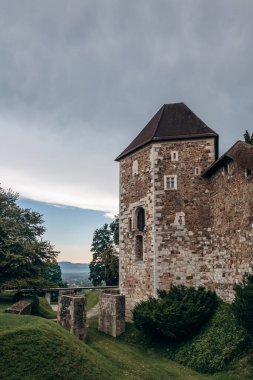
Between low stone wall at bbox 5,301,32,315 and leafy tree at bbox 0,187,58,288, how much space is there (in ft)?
6.87

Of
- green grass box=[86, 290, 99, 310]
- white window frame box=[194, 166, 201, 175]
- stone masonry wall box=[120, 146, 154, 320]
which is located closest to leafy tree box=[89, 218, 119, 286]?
green grass box=[86, 290, 99, 310]

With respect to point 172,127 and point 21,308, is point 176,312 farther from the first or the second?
point 172,127

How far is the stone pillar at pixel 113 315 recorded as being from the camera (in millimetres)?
22562

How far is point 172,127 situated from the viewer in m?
25.1

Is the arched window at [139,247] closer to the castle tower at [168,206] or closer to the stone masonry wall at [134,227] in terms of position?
the castle tower at [168,206]

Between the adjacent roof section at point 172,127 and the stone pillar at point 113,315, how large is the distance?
978 centimetres

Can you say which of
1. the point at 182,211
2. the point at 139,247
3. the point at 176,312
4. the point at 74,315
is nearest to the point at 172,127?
the point at 182,211

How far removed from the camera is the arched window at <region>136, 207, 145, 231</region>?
83.0ft

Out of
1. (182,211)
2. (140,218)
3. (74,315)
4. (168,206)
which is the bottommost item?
(74,315)

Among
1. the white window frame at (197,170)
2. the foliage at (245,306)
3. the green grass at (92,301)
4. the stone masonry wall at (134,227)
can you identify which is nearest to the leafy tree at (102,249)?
the green grass at (92,301)

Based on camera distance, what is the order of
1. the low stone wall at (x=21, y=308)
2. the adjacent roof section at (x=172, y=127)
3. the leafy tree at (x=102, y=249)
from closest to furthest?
the low stone wall at (x=21, y=308) < the adjacent roof section at (x=172, y=127) < the leafy tree at (x=102, y=249)

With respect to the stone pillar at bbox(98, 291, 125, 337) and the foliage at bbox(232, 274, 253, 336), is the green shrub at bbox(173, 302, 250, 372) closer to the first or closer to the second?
the foliage at bbox(232, 274, 253, 336)

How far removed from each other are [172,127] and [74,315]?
12811mm

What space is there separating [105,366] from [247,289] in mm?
6570
